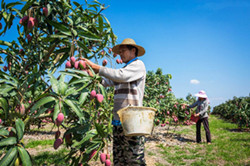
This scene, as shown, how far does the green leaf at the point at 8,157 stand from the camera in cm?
115

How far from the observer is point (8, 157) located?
118 cm

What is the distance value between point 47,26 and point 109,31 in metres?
0.58

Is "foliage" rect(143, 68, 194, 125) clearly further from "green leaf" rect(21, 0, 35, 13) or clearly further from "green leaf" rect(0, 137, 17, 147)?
"green leaf" rect(0, 137, 17, 147)

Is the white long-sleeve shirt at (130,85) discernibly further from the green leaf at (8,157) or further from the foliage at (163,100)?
the foliage at (163,100)

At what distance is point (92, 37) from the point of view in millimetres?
1574

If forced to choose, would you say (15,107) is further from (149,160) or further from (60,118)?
(149,160)

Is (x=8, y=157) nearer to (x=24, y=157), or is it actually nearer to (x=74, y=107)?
(x=24, y=157)

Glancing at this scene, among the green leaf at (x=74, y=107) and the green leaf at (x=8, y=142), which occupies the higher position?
the green leaf at (x=74, y=107)

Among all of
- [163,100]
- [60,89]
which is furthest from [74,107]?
[163,100]

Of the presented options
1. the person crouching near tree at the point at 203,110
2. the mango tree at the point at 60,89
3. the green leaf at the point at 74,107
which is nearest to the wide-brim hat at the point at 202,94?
the person crouching near tree at the point at 203,110

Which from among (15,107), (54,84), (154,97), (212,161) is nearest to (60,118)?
(54,84)

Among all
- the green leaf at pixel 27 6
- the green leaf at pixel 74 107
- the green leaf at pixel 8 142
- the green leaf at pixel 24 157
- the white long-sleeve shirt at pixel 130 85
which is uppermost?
the green leaf at pixel 27 6

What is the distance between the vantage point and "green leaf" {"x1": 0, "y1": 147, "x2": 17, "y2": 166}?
1146mm

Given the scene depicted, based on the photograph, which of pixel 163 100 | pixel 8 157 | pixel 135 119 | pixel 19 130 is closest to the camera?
pixel 8 157
